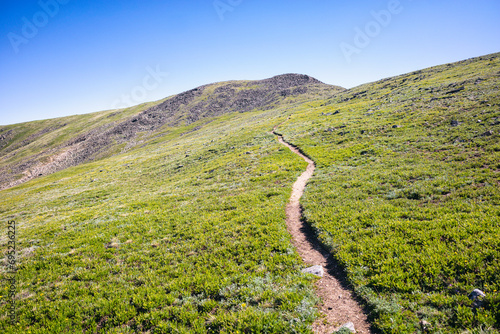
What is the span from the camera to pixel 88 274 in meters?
11.4

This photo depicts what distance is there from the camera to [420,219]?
440 inches

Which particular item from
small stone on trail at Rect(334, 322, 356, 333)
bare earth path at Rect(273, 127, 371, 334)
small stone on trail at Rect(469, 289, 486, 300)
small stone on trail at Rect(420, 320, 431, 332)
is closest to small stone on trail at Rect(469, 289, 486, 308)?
small stone on trail at Rect(469, 289, 486, 300)

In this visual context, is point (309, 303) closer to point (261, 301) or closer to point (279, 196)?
point (261, 301)

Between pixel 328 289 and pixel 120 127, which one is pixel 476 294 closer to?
pixel 328 289

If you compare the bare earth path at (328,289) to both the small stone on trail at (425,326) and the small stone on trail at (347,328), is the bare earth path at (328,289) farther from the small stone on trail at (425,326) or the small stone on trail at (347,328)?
the small stone on trail at (425,326)

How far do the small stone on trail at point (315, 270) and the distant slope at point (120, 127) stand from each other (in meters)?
115

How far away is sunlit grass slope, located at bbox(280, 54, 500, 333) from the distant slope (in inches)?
4094

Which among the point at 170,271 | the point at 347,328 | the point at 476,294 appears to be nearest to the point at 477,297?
the point at 476,294

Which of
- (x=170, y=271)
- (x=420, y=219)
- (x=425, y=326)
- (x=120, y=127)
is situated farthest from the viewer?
(x=120, y=127)

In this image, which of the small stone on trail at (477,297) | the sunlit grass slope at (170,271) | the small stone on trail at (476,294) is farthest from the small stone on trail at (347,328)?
the small stone on trail at (476,294)

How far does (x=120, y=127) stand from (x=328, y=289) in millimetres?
150588

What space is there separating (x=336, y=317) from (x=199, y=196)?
18015mm

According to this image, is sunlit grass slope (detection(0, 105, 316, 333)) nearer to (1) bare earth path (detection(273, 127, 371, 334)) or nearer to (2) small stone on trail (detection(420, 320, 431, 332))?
(1) bare earth path (detection(273, 127, 371, 334))

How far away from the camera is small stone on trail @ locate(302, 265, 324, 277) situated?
937cm
